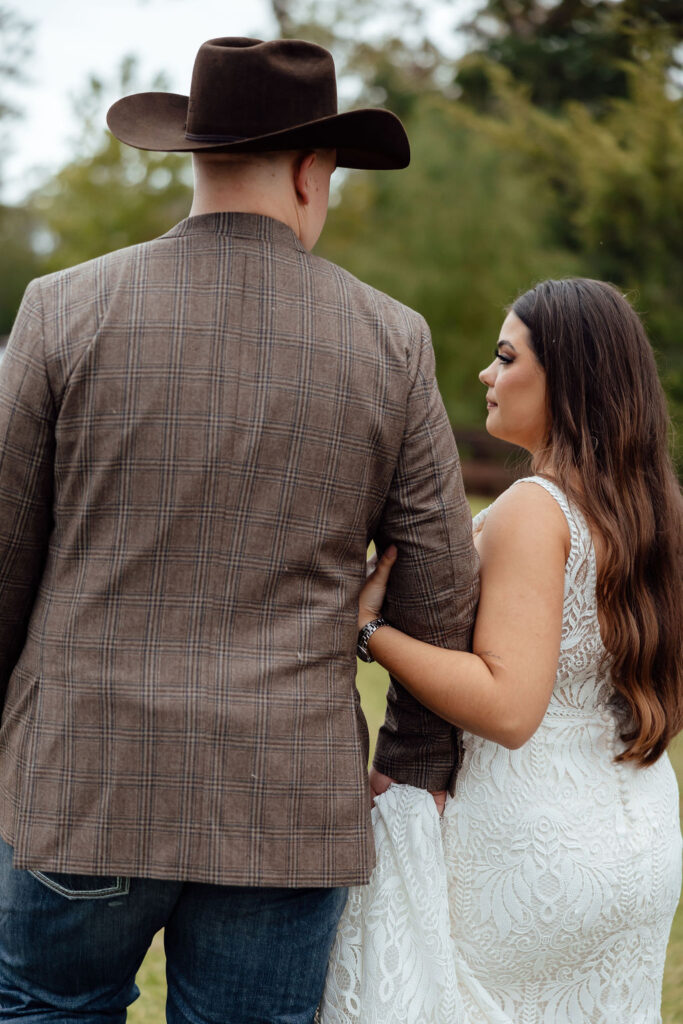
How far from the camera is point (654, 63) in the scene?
11.6m

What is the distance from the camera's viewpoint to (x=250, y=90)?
59.0 inches

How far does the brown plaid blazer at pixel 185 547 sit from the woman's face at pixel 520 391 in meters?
0.51

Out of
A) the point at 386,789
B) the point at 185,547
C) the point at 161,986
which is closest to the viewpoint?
the point at 185,547

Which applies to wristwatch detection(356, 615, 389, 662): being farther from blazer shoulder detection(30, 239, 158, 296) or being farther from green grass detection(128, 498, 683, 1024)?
green grass detection(128, 498, 683, 1024)

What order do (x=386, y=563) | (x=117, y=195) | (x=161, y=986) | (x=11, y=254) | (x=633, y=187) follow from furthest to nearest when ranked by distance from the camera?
(x=11, y=254) < (x=117, y=195) < (x=633, y=187) < (x=161, y=986) < (x=386, y=563)

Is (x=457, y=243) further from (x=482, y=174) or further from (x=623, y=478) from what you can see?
(x=623, y=478)

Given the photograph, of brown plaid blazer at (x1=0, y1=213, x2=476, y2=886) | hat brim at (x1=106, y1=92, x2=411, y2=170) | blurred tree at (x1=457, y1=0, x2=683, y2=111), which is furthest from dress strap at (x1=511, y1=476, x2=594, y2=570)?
blurred tree at (x1=457, y1=0, x2=683, y2=111)

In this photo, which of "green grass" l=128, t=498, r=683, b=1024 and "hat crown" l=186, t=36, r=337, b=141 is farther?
"green grass" l=128, t=498, r=683, b=1024

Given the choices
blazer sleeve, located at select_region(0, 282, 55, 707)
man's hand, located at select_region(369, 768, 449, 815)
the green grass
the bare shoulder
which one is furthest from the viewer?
the green grass

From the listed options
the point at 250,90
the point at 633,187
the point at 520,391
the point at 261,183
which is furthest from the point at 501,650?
the point at 633,187

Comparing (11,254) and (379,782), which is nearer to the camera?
(379,782)

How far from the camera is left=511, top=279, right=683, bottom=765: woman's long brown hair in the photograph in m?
1.82

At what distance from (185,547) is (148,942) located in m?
0.59

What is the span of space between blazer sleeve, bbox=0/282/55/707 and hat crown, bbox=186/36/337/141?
0.35m
